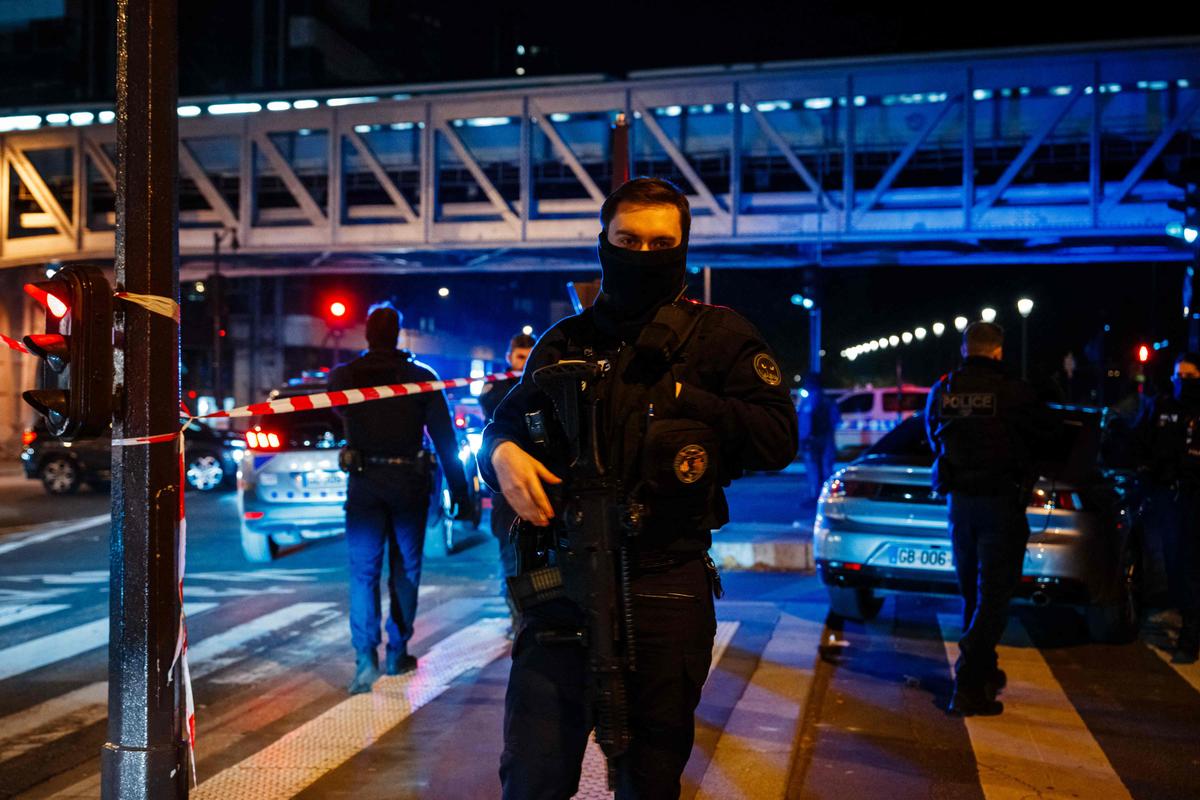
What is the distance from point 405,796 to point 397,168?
108 ft

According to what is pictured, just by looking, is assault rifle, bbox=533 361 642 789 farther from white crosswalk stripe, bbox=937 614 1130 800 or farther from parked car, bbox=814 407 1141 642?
parked car, bbox=814 407 1141 642

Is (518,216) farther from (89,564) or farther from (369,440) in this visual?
(369,440)

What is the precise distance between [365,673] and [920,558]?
3521 millimetres

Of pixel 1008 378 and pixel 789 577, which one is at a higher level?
pixel 1008 378

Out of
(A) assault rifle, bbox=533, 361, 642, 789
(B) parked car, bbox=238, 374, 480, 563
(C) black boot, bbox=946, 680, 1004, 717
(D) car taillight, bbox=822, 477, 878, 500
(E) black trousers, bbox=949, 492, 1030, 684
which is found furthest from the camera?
(B) parked car, bbox=238, 374, 480, 563

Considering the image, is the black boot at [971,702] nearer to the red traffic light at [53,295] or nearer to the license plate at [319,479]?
the red traffic light at [53,295]

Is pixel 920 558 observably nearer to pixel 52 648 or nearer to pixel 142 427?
pixel 142 427

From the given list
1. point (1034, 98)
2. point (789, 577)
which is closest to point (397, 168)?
point (1034, 98)

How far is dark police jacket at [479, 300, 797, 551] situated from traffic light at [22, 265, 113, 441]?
4.19 ft

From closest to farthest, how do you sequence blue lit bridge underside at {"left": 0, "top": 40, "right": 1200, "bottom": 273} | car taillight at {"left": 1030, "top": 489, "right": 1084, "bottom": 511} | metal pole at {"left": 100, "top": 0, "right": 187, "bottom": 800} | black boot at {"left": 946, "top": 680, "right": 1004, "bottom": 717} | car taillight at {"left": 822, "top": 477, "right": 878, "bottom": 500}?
metal pole at {"left": 100, "top": 0, "right": 187, "bottom": 800} < black boot at {"left": 946, "top": 680, "right": 1004, "bottom": 717} < car taillight at {"left": 1030, "top": 489, "right": 1084, "bottom": 511} < car taillight at {"left": 822, "top": 477, "right": 878, "bottom": 500} < blue lit bridge underside at {"left": 0, "top": 40, "right": 1200, "bottom": 273}

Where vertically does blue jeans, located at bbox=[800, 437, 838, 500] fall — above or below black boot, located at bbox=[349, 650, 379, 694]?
above

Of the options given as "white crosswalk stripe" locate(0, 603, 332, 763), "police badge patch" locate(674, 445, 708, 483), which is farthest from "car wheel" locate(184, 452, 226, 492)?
"police badge patch" locate(674, 445, 708, 483)

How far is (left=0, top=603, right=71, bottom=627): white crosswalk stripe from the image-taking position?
7.96 meters

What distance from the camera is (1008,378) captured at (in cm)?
543
